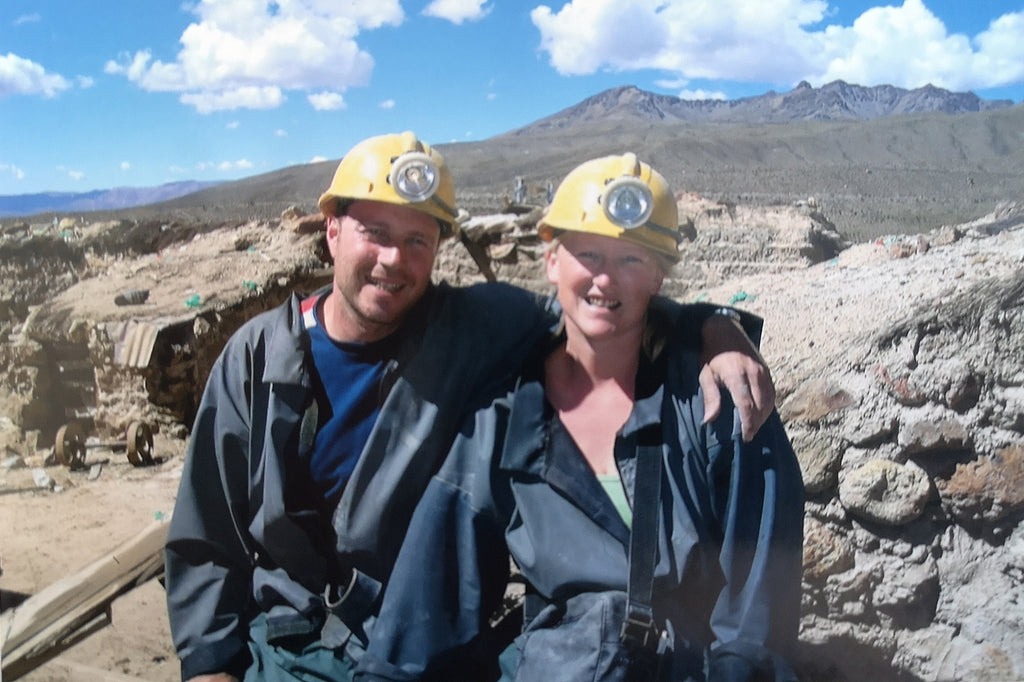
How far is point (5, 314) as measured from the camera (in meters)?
8.13

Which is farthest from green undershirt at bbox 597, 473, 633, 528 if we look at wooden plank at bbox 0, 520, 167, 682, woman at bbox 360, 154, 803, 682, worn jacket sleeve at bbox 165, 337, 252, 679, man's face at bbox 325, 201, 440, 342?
wooden plank at bbox 0, 520, 167, 682

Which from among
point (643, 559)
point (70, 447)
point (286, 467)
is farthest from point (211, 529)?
point (70, 447)

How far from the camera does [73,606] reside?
2564mm

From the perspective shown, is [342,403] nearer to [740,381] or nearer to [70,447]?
[740,381]

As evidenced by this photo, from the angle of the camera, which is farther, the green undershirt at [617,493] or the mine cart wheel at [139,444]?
the mine cart wheel at [139,444]

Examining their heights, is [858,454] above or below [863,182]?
below

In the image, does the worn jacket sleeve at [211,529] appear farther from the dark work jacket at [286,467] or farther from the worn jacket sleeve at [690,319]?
the worn jacket sleeve at [690,319]

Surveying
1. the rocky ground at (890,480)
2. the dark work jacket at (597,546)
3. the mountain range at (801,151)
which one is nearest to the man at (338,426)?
the dark work jacket at (597,546)

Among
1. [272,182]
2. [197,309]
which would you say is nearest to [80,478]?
[197,309]

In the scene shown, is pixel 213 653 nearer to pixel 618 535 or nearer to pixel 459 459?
pixel 459 459

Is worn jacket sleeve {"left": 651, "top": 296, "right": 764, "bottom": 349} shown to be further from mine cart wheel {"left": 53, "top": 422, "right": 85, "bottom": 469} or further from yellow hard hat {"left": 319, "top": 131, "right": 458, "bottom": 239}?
mine cart wheel {"left": 53, "top": 422, "right": 85, "bottom": 469}

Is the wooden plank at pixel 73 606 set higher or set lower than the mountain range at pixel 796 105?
lower

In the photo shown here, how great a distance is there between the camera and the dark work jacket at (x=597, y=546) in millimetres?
1863

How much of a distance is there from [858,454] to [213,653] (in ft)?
7.15
